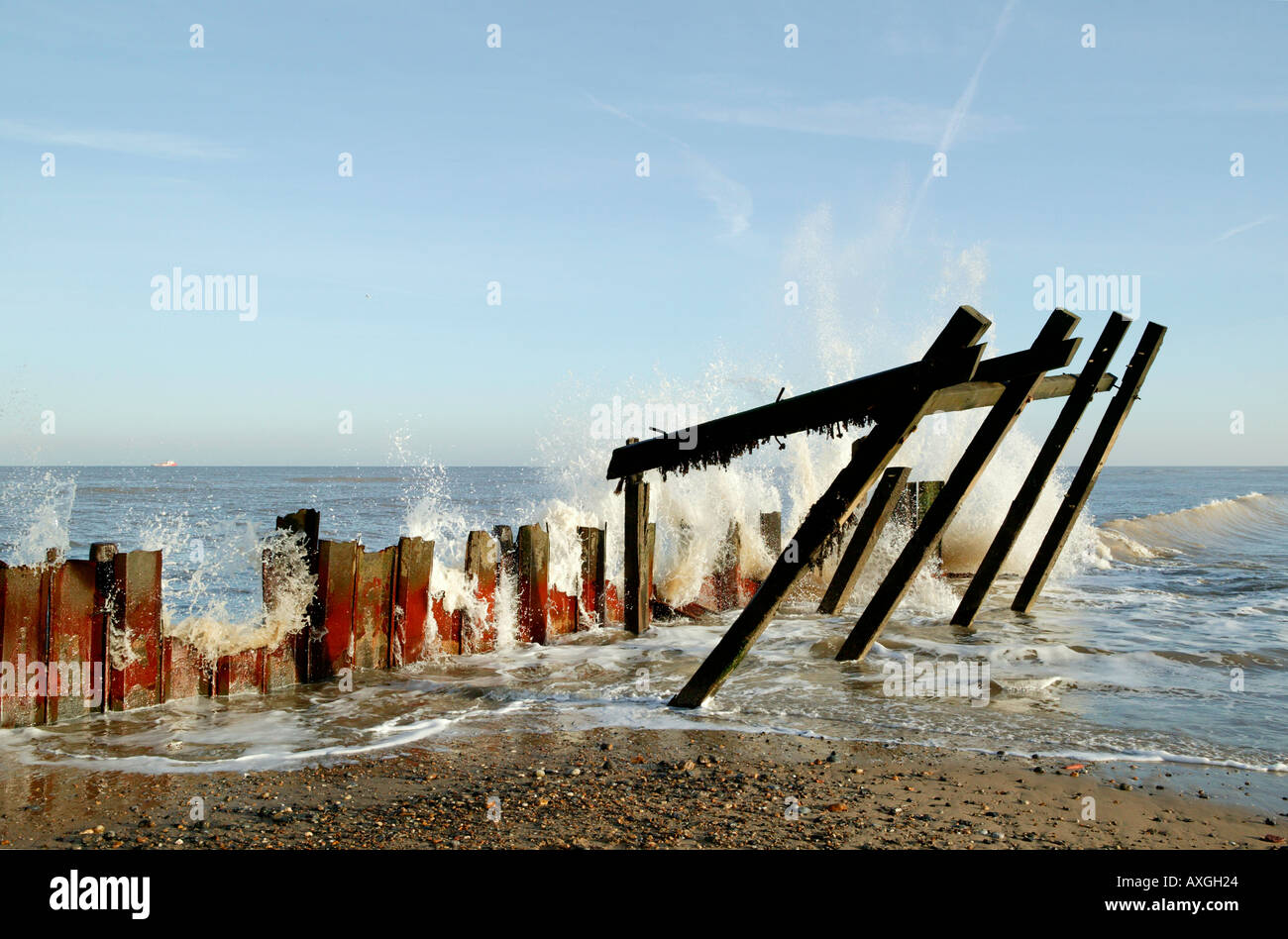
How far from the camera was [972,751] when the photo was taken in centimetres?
589

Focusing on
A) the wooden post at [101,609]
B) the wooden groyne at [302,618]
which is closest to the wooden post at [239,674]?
the wooden groyne at [302,618]

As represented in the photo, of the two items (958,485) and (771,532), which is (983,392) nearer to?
(958,485)

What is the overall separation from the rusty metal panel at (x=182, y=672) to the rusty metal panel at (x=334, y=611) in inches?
34.0

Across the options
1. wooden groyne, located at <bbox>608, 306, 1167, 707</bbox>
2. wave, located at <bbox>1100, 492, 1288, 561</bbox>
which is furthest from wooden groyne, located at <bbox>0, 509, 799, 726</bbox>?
wave, located at <bbox>1100, 492, 1288, 561</bbox>

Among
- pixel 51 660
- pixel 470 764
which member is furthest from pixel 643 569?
pixel 51 660

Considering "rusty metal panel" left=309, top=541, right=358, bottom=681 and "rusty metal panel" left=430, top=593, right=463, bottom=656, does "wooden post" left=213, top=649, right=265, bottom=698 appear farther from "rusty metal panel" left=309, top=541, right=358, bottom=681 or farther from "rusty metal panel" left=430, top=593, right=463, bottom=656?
"rusty metal panel" left=430, top=593, right=463, bottom=656

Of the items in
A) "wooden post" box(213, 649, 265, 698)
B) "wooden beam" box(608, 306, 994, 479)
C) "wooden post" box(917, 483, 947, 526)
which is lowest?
"wooden post" box(213, 649, 265, 698)

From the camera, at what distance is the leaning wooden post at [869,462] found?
6.24 meters

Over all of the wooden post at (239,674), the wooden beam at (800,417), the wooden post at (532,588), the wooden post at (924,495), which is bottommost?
the wooden post at (239,674)

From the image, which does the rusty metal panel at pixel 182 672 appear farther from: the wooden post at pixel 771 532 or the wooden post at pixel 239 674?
the wooden post at pixel 771 532

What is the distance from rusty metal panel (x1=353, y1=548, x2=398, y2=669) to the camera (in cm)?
809

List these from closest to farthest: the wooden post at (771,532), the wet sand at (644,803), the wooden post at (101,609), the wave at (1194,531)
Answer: the wet sand at (644,803) → the wooden post at (101,609) → the wooden post at (771,532) → the wave at (1194,531)

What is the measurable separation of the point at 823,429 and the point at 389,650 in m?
4.41

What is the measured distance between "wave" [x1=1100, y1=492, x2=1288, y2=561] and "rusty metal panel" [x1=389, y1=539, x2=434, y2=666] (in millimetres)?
16525
